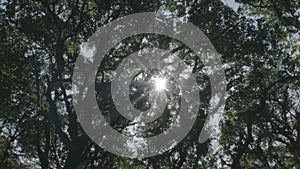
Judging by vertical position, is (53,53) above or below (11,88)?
above

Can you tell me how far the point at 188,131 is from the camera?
78.6 ft

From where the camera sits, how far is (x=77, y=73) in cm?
2234

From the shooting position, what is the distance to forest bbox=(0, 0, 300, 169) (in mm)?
19734

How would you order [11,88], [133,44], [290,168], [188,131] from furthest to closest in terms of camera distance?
1. [290,168]
2. [188,131]
3. [133,44]
4. [11,88]

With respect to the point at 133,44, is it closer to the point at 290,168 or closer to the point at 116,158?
the point at 116,158

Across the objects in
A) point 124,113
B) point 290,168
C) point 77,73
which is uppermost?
point 77,73

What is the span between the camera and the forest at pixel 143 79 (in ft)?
64.7

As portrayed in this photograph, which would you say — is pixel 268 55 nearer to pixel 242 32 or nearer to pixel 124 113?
pixel 242 32

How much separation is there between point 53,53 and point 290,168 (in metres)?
16.5

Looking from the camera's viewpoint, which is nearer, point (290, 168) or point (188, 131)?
point (188, 131)

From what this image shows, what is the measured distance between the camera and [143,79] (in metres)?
22.2

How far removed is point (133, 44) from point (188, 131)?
6.18 meters

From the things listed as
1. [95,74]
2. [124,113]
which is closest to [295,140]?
[124,113]

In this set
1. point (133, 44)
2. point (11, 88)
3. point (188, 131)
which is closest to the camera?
point (11, 88)
